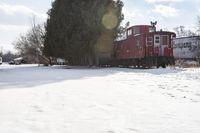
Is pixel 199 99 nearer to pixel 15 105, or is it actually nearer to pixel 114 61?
pixel 15 105

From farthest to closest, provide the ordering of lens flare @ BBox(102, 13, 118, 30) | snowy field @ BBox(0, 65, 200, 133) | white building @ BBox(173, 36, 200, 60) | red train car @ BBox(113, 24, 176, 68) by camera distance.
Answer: white building @ BBox(173, 36, 200, 60) → lens flare @ BBox(102, 13, 118, 30) → red train car @ BBox(113, 24, 176, 68) → snowy field @ BBox(0, 65, 200, 133)

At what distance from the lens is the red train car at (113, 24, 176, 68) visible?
30.8m

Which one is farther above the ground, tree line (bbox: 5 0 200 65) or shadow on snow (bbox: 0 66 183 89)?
tree line (bbox: 5 0 200 65)

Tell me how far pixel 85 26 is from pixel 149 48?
6387mm

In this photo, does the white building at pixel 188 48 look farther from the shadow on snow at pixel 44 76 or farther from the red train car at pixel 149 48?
the shadow on snow at pixel 44 76

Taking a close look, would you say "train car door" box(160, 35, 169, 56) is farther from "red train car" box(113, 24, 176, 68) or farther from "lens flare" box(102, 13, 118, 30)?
"lens flare" box(102, 13, 118, 30)

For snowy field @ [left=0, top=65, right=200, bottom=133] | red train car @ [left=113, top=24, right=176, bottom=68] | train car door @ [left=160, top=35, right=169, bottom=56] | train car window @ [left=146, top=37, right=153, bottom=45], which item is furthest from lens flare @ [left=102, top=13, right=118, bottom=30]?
snowy field @ [left=0, top=65, right=200, bottom=133]

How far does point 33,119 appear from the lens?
20.4 feet

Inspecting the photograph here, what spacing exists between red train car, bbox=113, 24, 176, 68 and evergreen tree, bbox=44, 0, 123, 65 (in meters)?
2.29

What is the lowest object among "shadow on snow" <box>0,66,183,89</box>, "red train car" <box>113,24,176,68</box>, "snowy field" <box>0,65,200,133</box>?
"snowy field" <box>0,65,200,133</box>

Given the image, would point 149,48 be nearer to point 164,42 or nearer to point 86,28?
point 164,42

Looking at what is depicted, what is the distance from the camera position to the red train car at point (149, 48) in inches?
1212

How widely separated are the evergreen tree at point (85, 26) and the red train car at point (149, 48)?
7.52 feet

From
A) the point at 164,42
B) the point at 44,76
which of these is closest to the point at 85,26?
the point at 164,42
